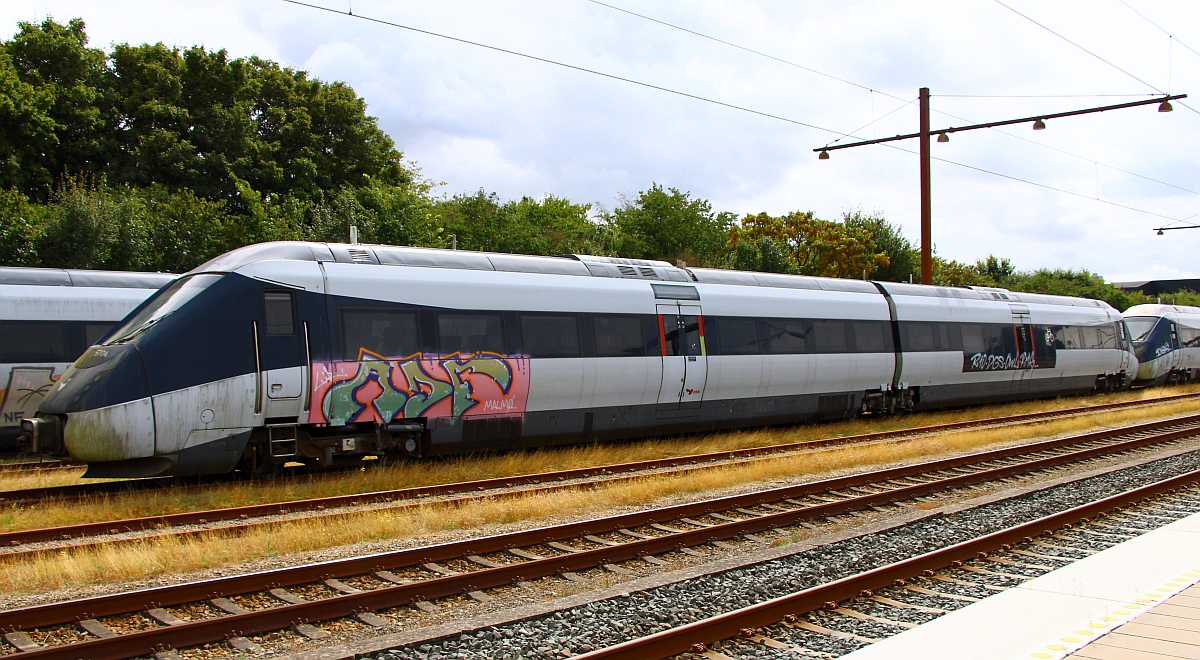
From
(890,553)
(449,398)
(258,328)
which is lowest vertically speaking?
(890,553)

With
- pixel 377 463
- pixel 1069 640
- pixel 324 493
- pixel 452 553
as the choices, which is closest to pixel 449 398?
pixel 377 463

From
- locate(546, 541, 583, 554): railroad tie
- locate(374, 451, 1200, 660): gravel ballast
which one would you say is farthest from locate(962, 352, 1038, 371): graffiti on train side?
locate(546, 541, 583, 554): railroad tie

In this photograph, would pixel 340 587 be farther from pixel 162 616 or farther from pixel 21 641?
pixel 21 641

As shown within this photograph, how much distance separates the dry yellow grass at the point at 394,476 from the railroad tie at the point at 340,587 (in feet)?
13.2

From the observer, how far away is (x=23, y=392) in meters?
15.8

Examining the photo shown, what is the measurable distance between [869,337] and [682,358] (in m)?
6.33

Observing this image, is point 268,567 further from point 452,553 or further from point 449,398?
point 449,398

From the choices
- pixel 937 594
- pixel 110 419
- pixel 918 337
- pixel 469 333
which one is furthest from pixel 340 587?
pixel 918 337

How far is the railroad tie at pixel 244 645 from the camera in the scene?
619cm

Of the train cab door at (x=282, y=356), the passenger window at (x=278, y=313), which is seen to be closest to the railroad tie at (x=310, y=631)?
the train cab door at (x=282, y=356)

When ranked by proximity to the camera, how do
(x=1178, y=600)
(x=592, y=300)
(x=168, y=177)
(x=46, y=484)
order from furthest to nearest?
(x=168, y=177) < (x=592, y=300) < (x=46, y=484) < (x=1178, y=600)

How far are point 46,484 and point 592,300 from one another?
29.2 feet

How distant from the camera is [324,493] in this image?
12.1m

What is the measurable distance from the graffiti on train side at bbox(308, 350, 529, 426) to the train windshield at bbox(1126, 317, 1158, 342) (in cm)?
2966
